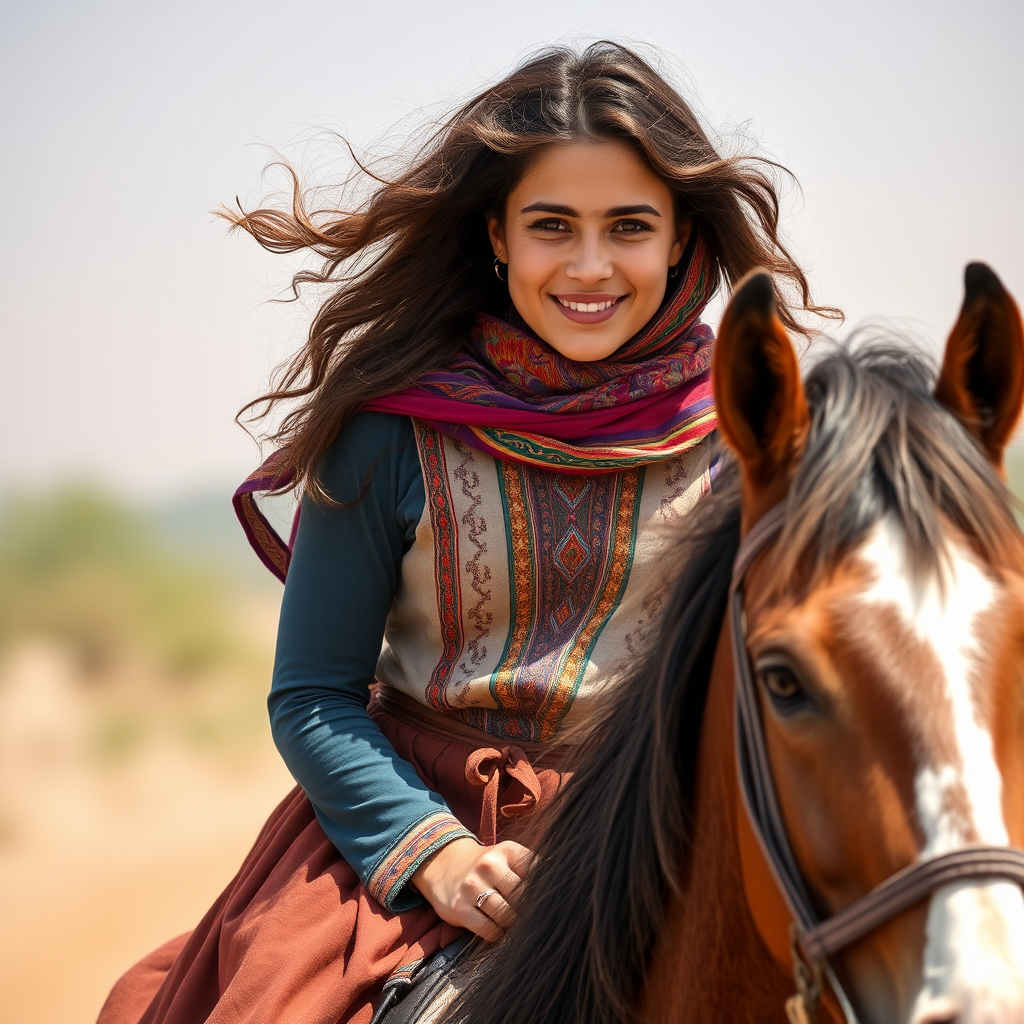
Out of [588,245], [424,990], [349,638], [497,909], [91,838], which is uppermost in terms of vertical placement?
[588,245]

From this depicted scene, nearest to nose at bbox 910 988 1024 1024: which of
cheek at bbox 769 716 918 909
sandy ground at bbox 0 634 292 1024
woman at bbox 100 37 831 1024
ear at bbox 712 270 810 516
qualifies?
cheek at bbox 769 716 918 909

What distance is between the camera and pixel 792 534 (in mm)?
1054

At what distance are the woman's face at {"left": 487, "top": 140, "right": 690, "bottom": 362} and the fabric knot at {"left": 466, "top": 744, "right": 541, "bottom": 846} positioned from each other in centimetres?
75

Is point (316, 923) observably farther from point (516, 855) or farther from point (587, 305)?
point (587, 305)

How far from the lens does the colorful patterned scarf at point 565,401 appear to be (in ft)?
6.67

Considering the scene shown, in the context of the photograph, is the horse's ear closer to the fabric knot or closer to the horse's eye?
the horse's eye

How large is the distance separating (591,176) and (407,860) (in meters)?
1.24

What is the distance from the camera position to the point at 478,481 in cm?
204

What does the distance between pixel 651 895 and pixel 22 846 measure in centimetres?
909

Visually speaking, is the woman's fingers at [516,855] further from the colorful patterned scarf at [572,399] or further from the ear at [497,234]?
the ear at [497,234]

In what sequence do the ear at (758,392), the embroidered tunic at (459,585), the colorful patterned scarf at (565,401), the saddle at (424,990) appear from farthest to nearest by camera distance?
1. the colorful patterned scarf at (565,401)
2. the embroidered tunic at (459,585)
3. the saddle at (424,990)
4. the ear at (758,392)

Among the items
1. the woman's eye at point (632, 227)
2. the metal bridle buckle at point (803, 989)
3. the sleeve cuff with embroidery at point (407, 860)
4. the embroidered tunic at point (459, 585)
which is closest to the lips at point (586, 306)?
the woman's eye at point (632, 227)

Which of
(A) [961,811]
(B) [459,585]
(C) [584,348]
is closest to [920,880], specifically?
(A) [961,811]

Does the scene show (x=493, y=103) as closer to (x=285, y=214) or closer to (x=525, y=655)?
(x=285, y=214)
